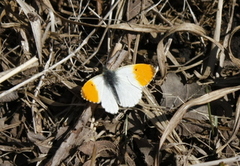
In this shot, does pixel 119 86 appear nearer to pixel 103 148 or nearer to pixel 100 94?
pixel 100 94

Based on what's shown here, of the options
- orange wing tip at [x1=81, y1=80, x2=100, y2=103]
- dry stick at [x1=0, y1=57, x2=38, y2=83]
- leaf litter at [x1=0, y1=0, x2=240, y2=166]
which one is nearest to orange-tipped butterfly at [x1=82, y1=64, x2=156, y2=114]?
orange wing tip at [x1=81, y1=80, x2=100, y2=103]

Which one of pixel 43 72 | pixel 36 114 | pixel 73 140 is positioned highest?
pixel 43 72

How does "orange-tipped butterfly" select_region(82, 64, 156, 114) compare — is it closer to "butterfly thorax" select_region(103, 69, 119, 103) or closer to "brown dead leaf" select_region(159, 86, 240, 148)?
"butterfly thorax" select_region(103, 69, 119, 103)

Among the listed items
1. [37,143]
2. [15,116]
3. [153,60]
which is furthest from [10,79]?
[153,60]

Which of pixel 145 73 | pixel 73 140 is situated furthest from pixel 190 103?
pixel 73 140

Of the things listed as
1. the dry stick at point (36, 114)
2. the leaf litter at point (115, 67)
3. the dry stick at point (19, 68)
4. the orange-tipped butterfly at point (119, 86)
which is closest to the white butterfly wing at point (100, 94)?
the orange-tipped butterfly at point (119, 86)

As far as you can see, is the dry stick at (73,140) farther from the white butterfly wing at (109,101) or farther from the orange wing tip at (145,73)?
the orange wing tip at (145,73)

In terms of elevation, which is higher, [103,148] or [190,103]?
[190,103]
